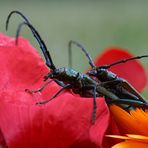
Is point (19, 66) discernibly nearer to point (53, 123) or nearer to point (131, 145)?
point (53, 123)

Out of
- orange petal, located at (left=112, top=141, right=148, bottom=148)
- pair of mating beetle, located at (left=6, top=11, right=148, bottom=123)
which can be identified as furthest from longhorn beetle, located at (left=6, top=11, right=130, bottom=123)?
orange petal, located at (left=112, top=141, right=148, bottom=148)

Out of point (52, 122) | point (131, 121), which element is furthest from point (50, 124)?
point (131, 121)

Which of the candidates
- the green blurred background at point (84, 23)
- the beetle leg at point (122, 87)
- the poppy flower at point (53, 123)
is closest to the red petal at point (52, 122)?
the poppy flower at point (53, 123)

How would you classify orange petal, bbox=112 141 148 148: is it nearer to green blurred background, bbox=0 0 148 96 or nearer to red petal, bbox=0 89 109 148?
red petal, bbox=0 89 109 148

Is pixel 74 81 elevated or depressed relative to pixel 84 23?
elevated

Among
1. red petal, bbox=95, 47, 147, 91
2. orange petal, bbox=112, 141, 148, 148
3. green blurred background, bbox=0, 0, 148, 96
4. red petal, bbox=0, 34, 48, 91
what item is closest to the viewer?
orange petal, bbox=112, 141, 148, 148

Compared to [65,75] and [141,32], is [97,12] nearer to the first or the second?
[141,32]
